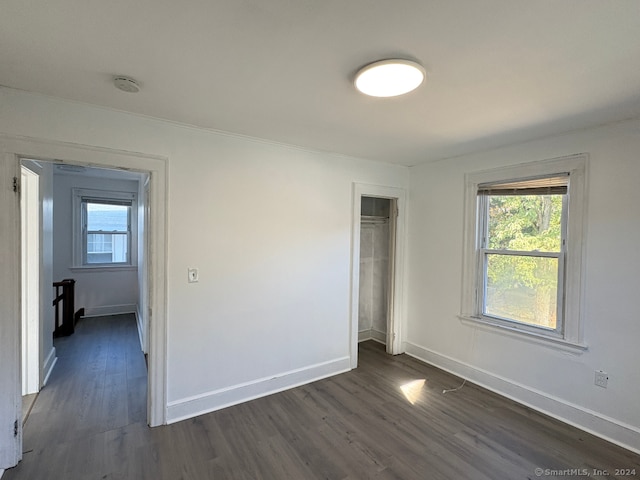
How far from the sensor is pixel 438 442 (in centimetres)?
236

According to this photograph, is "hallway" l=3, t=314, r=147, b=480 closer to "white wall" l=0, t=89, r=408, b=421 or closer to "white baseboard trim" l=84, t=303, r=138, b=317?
"white wall" l=0, t=89, r=408, b=421

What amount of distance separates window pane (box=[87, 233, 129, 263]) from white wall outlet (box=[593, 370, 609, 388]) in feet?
23.3

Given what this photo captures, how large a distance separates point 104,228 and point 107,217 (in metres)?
0.22

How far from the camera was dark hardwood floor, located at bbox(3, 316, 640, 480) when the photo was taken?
206cm

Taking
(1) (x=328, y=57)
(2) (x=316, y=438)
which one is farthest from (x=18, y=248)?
(2) (x=316, y=438)

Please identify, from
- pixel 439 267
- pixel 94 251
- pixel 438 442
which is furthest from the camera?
pixel 94 251

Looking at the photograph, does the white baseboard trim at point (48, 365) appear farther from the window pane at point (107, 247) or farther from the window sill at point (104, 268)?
the window pane at point (107, 247)

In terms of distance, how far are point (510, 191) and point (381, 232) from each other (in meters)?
1.91

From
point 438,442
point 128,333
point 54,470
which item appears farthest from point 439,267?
point 128,333

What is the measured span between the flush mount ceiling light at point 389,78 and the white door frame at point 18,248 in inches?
67.0

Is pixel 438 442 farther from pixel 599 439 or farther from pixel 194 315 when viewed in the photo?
pixel 194 315

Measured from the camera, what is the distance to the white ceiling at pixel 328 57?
124cm

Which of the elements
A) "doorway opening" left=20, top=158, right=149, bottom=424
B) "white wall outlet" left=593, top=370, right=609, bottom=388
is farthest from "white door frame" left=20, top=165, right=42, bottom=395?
"white wall outlet" left=593, top=370, right=609, bottom=388

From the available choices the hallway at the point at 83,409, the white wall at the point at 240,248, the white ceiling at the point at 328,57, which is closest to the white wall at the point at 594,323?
the white ceiling at the point at 328,57
